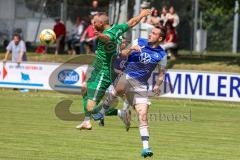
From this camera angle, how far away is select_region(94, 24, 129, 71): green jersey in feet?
51.1

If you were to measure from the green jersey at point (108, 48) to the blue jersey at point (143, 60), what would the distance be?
3.97 ft

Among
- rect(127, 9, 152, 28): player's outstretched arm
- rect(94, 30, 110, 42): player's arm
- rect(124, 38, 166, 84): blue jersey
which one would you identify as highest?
rect(127, 9, 152, 28): player's outstretched arm

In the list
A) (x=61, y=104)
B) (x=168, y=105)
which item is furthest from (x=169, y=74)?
(x=61, y=104)

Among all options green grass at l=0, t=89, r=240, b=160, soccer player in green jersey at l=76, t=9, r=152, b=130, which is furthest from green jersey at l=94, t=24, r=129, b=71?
green grass at l=0, t=89, r=240, b=160

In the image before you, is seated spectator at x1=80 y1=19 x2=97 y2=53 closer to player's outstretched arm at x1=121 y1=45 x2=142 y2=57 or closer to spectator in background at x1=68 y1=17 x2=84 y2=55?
spectator in background at x1=68 y1=17 x2=84 y2=55

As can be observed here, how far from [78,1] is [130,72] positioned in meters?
34.3

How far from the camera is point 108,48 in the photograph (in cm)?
1631

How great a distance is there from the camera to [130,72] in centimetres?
1453

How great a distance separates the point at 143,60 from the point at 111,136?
8.92 ft

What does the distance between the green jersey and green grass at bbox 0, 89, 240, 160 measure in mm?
1402

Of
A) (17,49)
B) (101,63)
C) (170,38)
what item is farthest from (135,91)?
(170,38)

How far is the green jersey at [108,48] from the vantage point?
1557 centimetres

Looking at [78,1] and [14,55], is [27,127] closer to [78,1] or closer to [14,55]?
[14,55]

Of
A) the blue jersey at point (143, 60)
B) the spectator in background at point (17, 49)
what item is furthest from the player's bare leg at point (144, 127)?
the spectator in background at point (17, 49)
